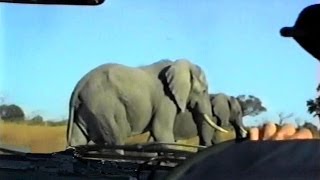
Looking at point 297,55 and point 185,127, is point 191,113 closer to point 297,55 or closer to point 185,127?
point 185,127

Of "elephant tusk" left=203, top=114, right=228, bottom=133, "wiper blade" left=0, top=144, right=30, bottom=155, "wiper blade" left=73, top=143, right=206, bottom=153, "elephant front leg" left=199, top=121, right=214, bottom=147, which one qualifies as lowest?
"wiper blade" left=0, top=144, right=30, bottom=155

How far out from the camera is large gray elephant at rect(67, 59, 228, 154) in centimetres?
237

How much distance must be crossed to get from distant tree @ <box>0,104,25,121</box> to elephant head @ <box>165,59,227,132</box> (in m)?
0.38

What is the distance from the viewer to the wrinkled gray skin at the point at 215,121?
7.11 ft

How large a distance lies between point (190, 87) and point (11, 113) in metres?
0.48

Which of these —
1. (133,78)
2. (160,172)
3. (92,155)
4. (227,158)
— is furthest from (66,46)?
(227,158)

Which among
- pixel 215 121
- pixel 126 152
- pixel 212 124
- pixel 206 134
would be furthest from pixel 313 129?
pixel 215 121

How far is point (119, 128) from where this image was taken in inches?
97.7

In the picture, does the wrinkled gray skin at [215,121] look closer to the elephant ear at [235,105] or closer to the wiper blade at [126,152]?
the elephant ear at [235,105]

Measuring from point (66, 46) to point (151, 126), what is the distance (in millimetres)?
294

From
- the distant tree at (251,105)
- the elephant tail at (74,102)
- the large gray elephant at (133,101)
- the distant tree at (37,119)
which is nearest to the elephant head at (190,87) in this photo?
the large gray elephant at (133,101)

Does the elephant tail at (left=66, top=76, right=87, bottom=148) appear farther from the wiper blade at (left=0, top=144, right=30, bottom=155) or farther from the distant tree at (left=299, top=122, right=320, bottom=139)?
the distant tree at (left=299, top=122, right=320, bottom=139)

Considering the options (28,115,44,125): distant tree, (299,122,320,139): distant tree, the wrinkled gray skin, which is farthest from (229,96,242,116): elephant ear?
(28,115,44,125): distant tree

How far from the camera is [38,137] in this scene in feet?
7.28
